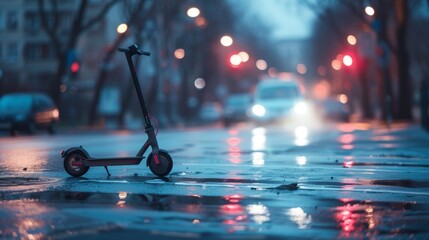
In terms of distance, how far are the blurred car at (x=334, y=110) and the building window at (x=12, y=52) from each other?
39948mm

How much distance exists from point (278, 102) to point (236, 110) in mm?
16943

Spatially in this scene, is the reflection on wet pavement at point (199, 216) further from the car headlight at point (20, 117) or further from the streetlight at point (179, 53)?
the streetlight at point (179, 53)

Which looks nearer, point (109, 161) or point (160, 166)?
point (160, 166)

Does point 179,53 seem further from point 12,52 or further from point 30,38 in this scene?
point 12,52

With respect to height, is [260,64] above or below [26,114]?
above

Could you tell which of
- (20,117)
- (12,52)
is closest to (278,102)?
(20,117)

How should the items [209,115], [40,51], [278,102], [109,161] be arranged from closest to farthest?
[109,161] → [278,102] → [209,115] → [40,51]

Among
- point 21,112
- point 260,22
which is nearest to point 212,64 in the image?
point 260,22

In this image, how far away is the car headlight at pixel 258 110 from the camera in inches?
1608

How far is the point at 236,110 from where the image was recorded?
57.7 m

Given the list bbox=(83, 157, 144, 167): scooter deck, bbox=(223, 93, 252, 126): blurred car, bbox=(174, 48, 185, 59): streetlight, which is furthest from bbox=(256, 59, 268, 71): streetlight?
bbox=(83, 157, 144, 167): scooter deck

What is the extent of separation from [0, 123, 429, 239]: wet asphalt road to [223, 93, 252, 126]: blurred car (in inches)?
1509

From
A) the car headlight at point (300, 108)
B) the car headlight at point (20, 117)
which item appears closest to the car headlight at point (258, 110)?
the car headlight at point (300, 108)

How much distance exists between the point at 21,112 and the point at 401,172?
2616 centimetres
